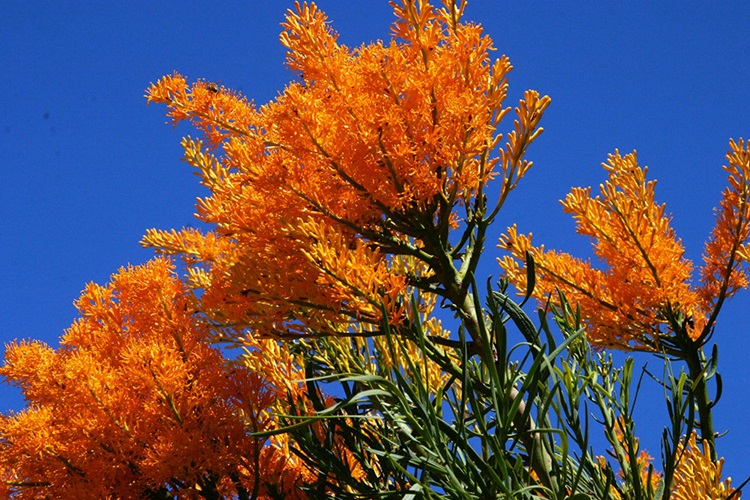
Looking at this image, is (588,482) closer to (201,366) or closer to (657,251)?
(657,251)

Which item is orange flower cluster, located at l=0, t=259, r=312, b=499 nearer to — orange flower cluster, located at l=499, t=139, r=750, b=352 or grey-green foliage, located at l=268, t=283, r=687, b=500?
grey-green foliage, located at l=268, t=283, r=687, b=500

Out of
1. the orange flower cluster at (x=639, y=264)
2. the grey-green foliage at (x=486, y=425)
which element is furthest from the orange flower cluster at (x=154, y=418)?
the orange flower cluster at (x=639, y=264)

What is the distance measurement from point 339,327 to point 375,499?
0.76 m

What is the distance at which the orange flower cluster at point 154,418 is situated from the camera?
432 cm

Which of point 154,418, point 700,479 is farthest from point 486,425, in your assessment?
point 154,418

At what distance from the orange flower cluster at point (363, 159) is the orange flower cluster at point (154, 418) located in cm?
77

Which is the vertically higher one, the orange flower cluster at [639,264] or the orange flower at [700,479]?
the orange flower cluster at [639,264]

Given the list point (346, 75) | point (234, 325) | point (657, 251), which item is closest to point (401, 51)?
point (346, 75)

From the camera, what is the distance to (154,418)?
434cm

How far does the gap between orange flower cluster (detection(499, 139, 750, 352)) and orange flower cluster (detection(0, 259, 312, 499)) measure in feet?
5.34

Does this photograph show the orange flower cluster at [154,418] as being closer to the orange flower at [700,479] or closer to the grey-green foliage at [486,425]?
the grey-green foliage at [486,425]

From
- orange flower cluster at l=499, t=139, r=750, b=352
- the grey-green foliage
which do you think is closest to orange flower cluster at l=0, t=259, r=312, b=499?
the grey-green foliage

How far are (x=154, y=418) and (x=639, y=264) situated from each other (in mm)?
2559

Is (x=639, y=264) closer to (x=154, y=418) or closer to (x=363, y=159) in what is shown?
(x=363, y=159)
